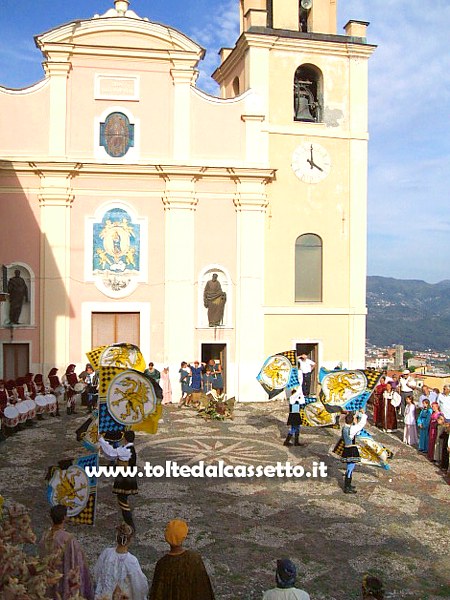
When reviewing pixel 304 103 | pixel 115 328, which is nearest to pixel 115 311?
pixel 115 328

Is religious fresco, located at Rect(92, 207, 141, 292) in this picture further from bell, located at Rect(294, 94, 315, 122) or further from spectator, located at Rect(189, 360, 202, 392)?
bell, located at Rect(294, 94, 315, 122)

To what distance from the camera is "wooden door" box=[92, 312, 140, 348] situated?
23859 millimetres

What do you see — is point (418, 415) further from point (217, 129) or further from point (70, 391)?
point (217, 129)

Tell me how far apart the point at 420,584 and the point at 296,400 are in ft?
22.6

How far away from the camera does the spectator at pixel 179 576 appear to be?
5.96 m

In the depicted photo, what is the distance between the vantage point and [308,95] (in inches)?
1006

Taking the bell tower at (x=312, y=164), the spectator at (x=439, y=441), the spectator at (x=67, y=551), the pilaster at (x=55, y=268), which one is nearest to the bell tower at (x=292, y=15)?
the bell tower at (x=312, y=164)

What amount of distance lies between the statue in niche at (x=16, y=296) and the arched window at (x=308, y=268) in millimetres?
9858

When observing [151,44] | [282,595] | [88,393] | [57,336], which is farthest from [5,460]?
[151,44]

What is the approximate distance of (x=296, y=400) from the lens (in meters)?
15.5

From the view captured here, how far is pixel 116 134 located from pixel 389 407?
13.4m

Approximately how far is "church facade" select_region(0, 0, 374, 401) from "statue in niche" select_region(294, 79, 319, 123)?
0.06 meters

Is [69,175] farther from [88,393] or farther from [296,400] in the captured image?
[296,400]

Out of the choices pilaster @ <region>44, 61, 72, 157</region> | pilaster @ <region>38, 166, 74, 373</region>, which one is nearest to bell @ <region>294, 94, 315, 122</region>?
pilaster @ <region>44, 61, 72, 157</region>
